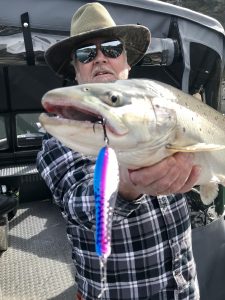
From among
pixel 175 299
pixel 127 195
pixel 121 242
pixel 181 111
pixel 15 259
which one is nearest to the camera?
pixel 127 195

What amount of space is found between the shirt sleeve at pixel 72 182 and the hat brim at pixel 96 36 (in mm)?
602

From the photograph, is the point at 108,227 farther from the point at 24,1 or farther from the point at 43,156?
the point at 24,1

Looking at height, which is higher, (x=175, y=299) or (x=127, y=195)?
(x=127, y=195)

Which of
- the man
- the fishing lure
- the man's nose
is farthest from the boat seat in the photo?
the fishing lure

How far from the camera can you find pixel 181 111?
1.75 m

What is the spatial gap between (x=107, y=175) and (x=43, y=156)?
0.92m

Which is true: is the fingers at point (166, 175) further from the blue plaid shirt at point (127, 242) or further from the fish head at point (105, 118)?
the blue plaid shirt at point (127, 242)

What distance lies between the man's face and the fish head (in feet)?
2.28

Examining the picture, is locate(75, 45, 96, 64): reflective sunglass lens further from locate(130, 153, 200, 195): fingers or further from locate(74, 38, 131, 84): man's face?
locate(130, 153, 200, 195): fingers

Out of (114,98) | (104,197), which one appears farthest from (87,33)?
(104,197)

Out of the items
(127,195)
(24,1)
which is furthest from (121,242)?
(24,1)

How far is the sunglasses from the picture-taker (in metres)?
2.32

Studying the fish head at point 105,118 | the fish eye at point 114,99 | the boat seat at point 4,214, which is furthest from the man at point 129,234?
the boat seat at point 4,214

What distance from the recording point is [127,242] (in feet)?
6.20
